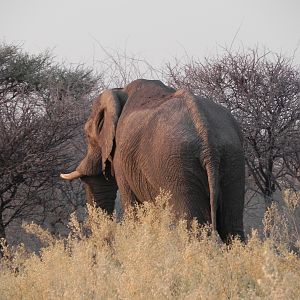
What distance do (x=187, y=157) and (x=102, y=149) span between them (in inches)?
75.6

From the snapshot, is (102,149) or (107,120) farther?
(102,149)

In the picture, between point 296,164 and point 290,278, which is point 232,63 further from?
point 290,278

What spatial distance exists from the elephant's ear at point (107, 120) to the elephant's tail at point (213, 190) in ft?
5.63

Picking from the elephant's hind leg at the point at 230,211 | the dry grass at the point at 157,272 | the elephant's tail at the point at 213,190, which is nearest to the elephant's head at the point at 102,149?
the elephant's hind leg at the point at 230,211

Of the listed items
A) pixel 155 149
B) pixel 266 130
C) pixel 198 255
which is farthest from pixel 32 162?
pixel 198 255

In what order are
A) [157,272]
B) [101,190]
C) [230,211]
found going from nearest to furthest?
[157,272], [230,211], [101,190]

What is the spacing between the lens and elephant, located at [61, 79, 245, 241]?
654cm

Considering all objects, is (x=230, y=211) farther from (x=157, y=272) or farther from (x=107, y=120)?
(x=157, y=272)

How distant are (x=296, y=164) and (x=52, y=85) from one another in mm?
4683

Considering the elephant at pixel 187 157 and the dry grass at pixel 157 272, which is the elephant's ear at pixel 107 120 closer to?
the elephant at pixel 187 157

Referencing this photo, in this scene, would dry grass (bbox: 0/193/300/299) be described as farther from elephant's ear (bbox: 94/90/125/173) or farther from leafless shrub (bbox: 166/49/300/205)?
leafless shrub (bbox: 166/49/300/205)

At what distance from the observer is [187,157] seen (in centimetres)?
657

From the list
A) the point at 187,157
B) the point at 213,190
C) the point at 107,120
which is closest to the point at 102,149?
the point at 107,120

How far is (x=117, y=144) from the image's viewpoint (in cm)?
776
